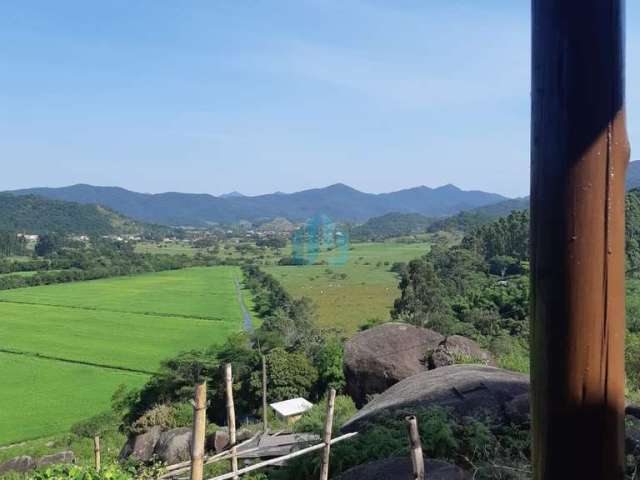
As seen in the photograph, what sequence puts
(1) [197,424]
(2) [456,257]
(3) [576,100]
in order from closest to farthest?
(3) [576,100] → (1) [197,424] → (2) [456,257]

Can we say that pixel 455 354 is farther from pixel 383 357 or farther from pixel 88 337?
pixel 88 337

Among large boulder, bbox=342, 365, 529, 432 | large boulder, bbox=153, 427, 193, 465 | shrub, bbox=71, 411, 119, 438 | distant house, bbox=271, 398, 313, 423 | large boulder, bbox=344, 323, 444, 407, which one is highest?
large boulder, bbox=342, 365, 529, 432

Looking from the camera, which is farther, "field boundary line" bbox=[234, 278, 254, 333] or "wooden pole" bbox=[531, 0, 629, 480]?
"field boundary line" bbox=[234, 278, 254, 333]

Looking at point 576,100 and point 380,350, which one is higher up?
point 576,100

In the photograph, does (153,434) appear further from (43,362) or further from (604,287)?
(43,362)

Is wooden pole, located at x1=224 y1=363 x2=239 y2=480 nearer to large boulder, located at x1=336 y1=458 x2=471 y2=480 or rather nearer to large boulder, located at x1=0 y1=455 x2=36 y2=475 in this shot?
large boulder, located at x1=336 y1=458 x2=471 y2=480

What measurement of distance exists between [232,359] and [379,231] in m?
96.4

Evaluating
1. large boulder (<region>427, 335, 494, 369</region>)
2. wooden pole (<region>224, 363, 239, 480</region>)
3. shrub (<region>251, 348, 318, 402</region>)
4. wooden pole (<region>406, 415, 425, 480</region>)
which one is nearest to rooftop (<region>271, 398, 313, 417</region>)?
shrub (<region>251, 348, 318, 402</region>)

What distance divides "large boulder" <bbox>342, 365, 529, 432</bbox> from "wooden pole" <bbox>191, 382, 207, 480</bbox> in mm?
3958

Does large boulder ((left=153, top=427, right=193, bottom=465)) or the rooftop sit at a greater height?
large boulder ((left=153, top=427, right=193, bottom=465))

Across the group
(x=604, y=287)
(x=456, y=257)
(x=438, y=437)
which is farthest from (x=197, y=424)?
(x=456, y=257)

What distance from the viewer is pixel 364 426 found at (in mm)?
5863

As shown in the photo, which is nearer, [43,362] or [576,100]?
[576,100]

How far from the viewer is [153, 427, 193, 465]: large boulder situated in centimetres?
1122
